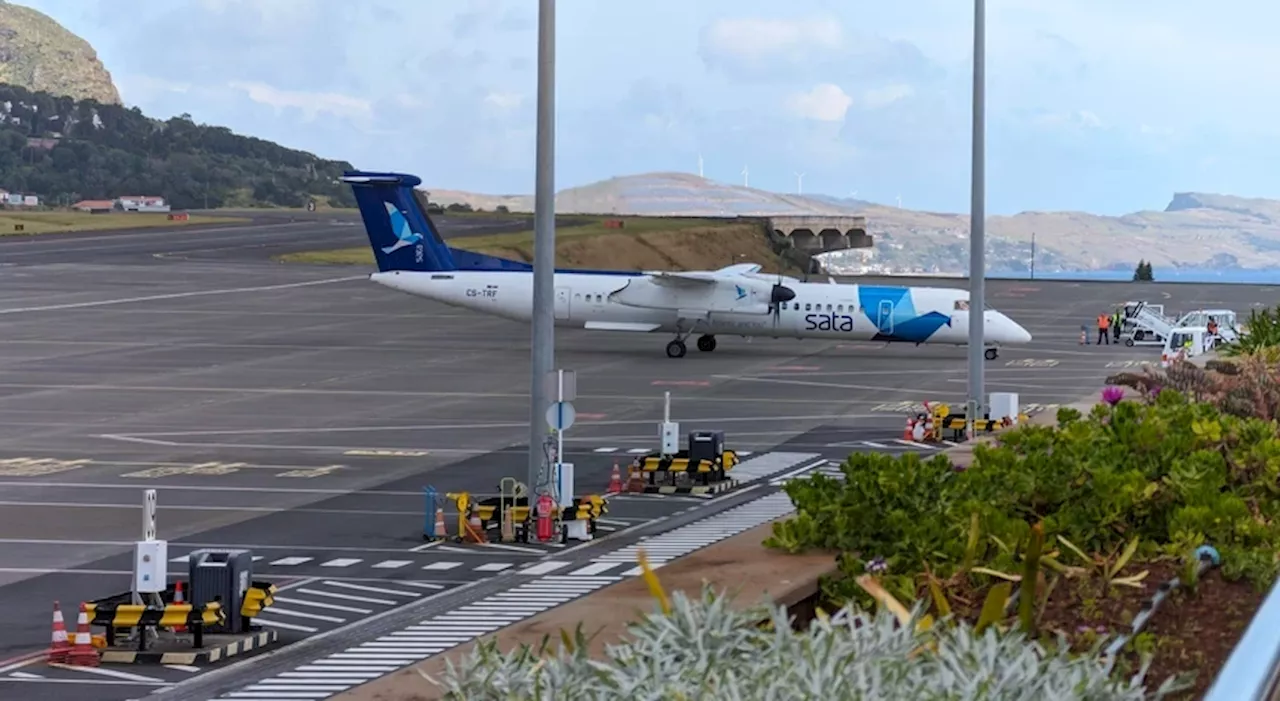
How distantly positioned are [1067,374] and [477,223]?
298 ft

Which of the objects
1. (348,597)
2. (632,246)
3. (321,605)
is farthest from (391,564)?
(632,246)

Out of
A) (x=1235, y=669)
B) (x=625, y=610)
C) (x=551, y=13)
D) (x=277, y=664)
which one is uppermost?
(x=551, y=13)

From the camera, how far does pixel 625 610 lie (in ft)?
34.4

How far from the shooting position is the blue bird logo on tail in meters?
59.9

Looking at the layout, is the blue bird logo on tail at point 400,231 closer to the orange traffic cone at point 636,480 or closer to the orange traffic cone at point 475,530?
the orange traffic cone at point 636,480

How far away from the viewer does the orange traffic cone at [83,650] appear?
1780 cm

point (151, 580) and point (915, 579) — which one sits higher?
point (915, 579)

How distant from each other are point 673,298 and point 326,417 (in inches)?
830

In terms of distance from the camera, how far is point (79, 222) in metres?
143

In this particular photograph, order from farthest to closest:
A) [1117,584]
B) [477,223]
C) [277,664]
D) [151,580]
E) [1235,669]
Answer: [477,223]
[151,580]
[277,664]
[1117,584]
[1235,669]

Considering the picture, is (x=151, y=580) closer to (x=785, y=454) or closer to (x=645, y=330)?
(x=785, y=454)

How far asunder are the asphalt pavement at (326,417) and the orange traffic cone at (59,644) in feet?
1.09

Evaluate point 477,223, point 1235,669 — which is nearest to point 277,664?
point 1235,669

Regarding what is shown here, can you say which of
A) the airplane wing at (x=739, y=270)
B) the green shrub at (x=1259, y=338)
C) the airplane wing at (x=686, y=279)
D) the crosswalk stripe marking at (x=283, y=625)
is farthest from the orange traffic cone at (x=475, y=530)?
the airplane wing at (x=739, y=270)
